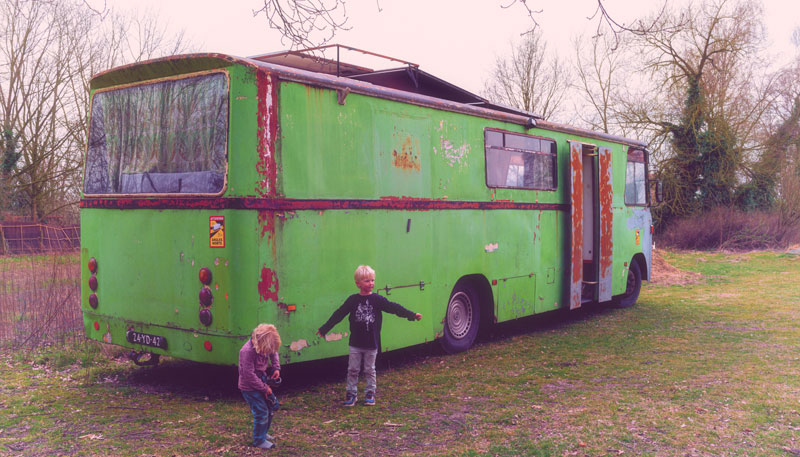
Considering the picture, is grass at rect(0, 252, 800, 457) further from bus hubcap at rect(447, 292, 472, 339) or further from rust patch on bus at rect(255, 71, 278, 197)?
rust patch on bus at rect(255, 71, 278, 197)

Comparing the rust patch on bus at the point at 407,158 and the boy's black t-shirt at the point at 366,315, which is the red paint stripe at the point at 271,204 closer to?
the rust patch on bus at the point at 407,158

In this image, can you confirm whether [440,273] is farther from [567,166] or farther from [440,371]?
[567,166]

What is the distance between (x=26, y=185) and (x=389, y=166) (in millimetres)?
21804

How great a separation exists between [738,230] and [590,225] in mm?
19228

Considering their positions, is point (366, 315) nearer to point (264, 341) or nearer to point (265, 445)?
point (264, 341)

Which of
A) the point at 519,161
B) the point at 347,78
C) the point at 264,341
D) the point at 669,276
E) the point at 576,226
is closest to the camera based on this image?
the point at 264,341

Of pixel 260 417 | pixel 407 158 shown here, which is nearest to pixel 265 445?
pixel 260 417

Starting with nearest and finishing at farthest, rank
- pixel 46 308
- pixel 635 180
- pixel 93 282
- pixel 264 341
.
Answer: pixel 264 341, pixel 93 282, pixel 46 308, pixel 635 180

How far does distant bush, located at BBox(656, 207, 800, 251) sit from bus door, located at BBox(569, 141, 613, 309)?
60.4 feet

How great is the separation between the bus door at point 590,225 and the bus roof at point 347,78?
18.8 inches

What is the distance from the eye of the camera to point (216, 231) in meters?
5.98

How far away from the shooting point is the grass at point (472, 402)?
5.04 m

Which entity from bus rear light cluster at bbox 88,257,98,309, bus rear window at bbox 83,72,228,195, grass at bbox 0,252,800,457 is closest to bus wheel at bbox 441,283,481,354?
grass at bbox 0,252,800,457

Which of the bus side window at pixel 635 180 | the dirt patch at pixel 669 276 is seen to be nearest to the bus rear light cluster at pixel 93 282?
the bus side window at pixel 635 180
